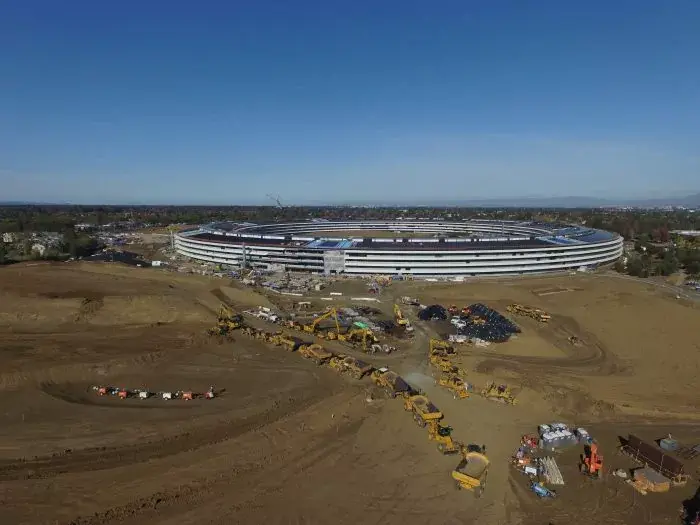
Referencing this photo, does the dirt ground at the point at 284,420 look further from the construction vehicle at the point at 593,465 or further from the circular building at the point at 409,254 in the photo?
the circular building at the point at 409,254

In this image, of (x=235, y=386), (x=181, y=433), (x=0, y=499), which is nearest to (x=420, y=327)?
(x=235, y=386)

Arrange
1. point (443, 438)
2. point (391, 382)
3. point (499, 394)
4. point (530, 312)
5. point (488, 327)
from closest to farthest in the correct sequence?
point (443, 438)
point (499, 394)
point (391, 382)
point (488, 327)
point (530, 312)

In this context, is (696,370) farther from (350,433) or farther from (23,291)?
(23,291)

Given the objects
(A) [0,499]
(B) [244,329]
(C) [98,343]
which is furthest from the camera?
(B) [244,329]

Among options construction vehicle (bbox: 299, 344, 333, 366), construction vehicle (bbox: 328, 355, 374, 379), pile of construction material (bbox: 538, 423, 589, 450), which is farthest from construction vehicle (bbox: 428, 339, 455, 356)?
pile of construction material (bbox: 538, 423, 589, 450)

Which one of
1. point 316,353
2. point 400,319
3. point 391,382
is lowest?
point 391,382

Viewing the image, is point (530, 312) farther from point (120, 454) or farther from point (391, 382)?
point (120, 454)

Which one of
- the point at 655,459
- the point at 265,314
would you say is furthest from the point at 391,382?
the point at 265,314
